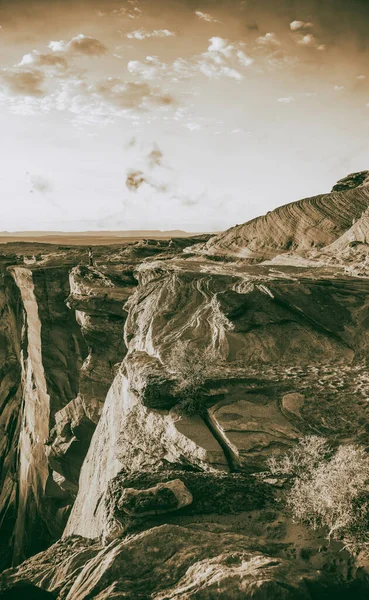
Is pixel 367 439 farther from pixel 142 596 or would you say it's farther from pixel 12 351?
pixel 12 351

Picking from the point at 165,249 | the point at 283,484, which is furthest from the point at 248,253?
the point at 283,484

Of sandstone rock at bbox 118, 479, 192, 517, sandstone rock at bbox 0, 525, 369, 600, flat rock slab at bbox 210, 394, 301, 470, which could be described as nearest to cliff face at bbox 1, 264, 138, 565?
flat rock slab at bbox 210, 394, 301, 470

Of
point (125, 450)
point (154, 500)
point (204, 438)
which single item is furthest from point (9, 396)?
point (154, 500)

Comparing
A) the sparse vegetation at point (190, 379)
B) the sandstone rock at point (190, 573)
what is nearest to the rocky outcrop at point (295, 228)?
the sparse vegetation at point (190, 379)

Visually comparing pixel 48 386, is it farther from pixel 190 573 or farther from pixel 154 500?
pixel 190 573

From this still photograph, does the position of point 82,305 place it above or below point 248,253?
below

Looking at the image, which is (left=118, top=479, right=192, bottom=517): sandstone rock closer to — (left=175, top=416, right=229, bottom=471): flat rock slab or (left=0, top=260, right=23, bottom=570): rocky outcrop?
(left=175, top=416, right=229, bottom=471): flat rock slab

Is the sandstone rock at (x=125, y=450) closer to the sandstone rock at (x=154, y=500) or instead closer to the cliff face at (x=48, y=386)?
the sandstone rock at (x=154, y=500)
